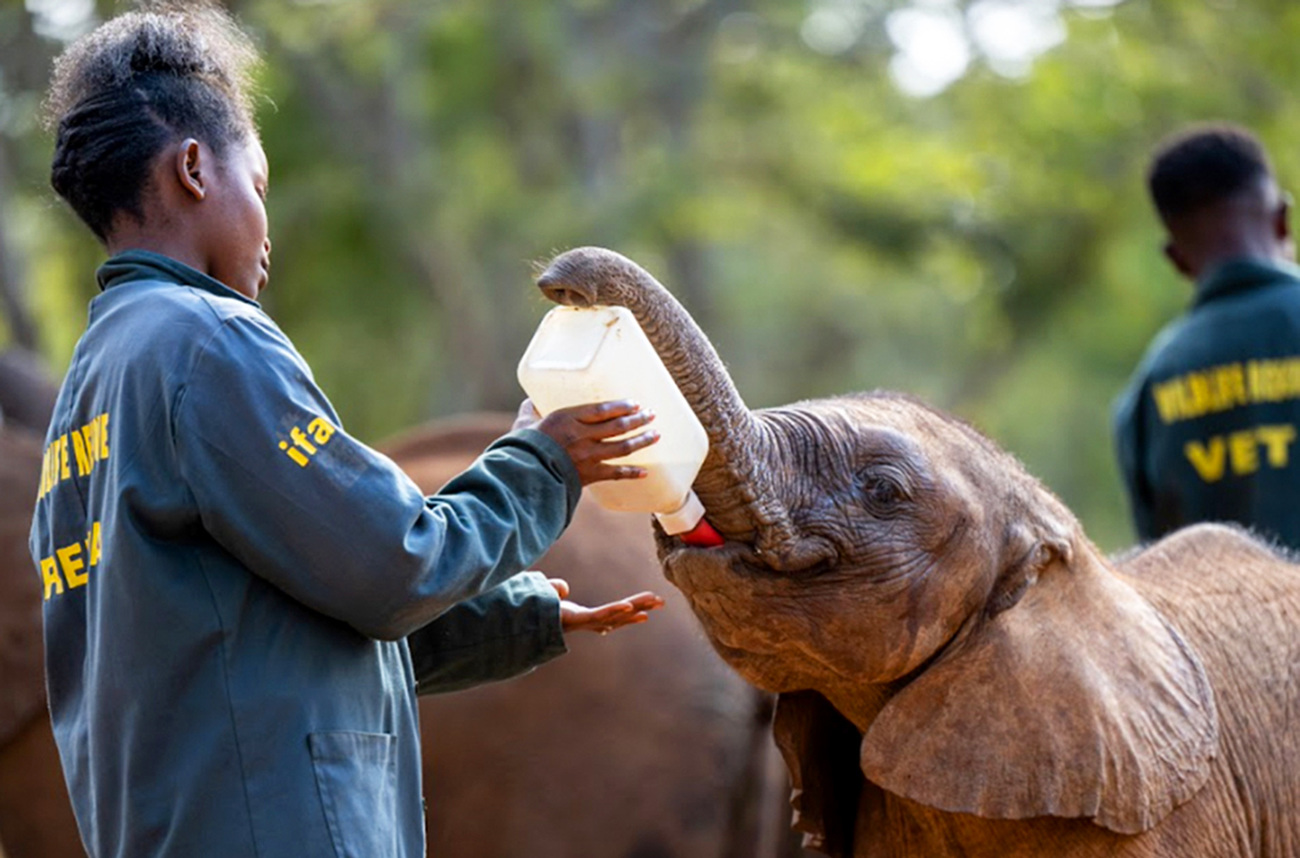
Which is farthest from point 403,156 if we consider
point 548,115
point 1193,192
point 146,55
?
point 146,55

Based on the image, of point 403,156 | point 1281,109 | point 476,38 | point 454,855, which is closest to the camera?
point 454,855

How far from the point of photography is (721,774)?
5676 millimetres

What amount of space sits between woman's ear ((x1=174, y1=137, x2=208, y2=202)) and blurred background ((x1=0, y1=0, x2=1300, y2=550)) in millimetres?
8394

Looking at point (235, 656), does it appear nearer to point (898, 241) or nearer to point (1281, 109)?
point (1281, 109)

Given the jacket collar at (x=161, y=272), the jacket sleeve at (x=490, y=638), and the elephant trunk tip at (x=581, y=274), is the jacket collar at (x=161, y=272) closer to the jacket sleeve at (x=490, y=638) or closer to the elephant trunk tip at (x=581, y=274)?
the elephant trunk tip at (x=581, y=274)

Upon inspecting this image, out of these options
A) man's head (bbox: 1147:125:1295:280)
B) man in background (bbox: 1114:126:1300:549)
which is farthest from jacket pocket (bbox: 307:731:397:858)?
man's head (bbox: 1147:125:1295:280)

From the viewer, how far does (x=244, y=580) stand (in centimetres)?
304

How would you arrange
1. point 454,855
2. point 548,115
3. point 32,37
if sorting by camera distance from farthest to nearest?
point 548,115 → point 32,37 → point 454,855

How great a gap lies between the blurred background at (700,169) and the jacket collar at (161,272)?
8392 millimetres

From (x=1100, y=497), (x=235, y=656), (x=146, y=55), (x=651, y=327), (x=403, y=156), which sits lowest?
(x=1100, y=497)

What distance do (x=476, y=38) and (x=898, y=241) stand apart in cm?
450

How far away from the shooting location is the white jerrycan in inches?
125

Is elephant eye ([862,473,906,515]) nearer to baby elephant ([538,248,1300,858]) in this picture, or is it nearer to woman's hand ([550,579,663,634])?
baby elephant ([538,248,1300,858])

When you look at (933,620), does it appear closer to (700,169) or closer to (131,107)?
(131,107)
